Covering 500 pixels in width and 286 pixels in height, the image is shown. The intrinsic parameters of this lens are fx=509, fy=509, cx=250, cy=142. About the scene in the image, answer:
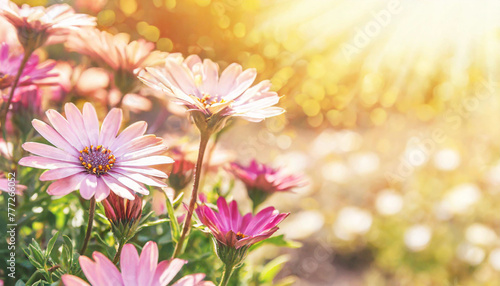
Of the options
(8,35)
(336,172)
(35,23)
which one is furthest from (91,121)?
(336,172)

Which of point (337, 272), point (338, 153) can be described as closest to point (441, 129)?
point (338, 153)

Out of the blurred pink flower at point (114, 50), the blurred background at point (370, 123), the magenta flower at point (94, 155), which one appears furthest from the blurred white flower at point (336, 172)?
the magenta flower at point (94, 155)

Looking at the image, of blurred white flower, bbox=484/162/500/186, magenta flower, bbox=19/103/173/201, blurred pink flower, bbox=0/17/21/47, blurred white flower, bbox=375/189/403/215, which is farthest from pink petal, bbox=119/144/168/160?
blurred white flower, bbox=484/162/500/186

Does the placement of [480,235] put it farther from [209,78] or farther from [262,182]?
[209,78]

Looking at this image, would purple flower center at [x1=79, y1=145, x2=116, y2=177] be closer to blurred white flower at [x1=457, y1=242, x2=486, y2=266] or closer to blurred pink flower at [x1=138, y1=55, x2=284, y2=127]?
blurred pink flower at [x1=138, y1=55, x2=284, y2=127]

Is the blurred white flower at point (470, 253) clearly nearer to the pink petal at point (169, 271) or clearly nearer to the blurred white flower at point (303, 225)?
the blurred white flower at point (303, 225)

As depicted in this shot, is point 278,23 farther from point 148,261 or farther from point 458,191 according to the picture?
point 148,261
